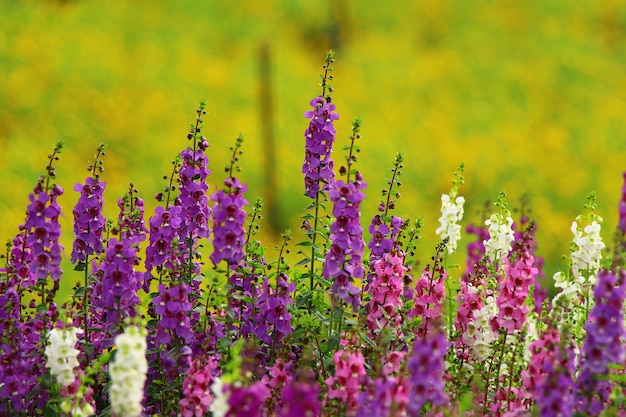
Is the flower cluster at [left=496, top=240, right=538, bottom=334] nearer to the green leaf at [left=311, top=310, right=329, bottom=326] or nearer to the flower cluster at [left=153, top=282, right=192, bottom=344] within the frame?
the green leaf at [left=311, top=310, right=329, bottom=326]

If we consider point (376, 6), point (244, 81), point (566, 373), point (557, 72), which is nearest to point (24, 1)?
point (244, 81)

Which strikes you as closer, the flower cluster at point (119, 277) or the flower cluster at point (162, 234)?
the flower cluster at point (119, 277)

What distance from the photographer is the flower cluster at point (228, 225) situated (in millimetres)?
4770

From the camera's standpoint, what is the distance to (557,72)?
1803 centimetres

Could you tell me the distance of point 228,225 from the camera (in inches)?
188

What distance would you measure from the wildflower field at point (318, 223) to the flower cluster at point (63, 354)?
0.04ft

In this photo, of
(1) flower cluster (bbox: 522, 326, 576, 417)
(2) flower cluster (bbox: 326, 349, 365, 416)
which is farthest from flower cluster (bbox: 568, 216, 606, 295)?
(2) flower cluster (bbox: 326, 349, 365, 416)

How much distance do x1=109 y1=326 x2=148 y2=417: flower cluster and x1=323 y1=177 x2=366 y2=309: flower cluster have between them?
1396 millimetres

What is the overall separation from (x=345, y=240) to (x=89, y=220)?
1.56 metres

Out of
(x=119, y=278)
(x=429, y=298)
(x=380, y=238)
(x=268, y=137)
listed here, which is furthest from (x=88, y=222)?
(x=268, y=137)

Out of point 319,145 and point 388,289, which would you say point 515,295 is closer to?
point 388,289

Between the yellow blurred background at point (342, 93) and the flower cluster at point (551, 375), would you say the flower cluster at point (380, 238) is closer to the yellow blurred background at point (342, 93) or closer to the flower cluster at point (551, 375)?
the flower cluster at point (551, 375)

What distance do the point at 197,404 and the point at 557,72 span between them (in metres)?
14.9

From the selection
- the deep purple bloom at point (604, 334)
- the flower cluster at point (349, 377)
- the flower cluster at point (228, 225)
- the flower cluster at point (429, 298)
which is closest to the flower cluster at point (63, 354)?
the flower cluster at point (228, 225)
